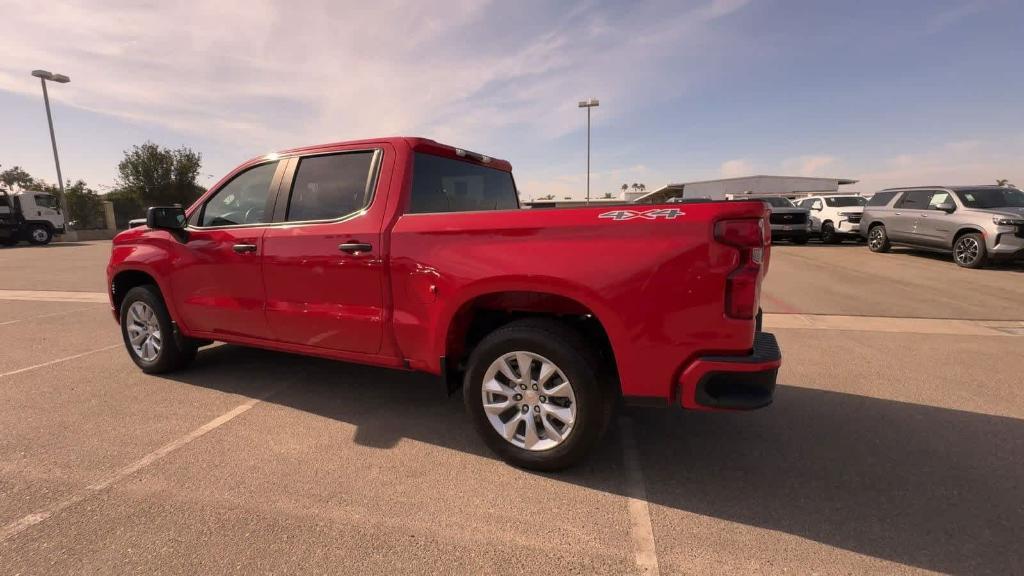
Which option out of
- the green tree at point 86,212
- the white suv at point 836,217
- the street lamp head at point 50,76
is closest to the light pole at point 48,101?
the street lamp head at point 50,76

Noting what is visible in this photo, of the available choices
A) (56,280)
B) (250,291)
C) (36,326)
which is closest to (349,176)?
(250,291)

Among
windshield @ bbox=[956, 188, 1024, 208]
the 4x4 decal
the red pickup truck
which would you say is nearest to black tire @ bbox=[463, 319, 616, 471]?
the red pickup truck

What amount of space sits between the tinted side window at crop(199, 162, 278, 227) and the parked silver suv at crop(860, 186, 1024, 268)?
42.6 feet

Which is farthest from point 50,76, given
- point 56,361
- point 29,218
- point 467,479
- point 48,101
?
point 467,479

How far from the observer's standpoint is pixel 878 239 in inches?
513

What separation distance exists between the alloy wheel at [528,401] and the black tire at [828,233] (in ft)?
58.2

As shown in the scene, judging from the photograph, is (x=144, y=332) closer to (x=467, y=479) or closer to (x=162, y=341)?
(x=162, y=341)

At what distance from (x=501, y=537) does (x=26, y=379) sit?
4722 mm

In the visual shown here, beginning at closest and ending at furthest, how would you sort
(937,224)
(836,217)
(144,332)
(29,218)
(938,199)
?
(144,332) → (937,224) → (938,199) → (836,217) → (29,218)

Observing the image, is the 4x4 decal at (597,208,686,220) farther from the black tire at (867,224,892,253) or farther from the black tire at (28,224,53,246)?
the black tire at (28,224,53,246)

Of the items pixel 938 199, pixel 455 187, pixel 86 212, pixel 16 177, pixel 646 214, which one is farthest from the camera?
pixel 16 177

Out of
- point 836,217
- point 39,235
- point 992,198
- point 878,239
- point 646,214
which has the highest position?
point 992,198

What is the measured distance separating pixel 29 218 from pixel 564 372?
31315 mm

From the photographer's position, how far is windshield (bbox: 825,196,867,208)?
651 inches
